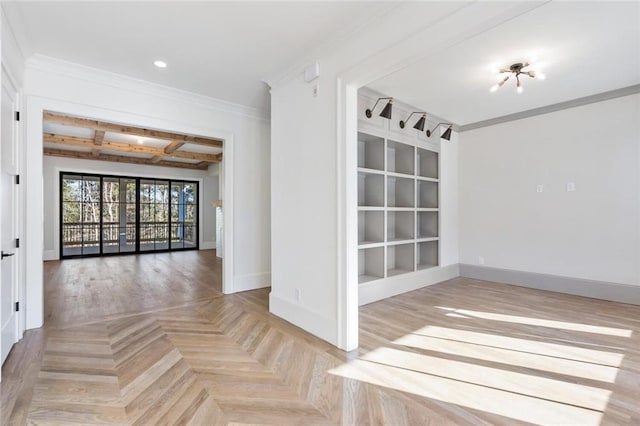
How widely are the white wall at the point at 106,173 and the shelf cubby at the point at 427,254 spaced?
6.80 m

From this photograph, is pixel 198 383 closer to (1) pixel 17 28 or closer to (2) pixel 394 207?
(1) pixel 17 28

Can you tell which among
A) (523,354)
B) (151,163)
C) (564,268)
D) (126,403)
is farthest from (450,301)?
(151,163)

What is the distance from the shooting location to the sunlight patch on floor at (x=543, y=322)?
114 inches

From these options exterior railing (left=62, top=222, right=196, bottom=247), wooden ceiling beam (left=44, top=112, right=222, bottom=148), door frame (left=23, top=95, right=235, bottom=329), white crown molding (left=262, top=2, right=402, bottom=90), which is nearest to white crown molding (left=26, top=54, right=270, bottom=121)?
door frame (left=23, top=95, right=235, bottom=329)

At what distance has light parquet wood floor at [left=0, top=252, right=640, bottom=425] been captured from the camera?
1.74 meters

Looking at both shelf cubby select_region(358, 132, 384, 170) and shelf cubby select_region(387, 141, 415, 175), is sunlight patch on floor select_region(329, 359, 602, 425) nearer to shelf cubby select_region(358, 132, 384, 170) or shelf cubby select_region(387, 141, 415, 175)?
shelf cubby select_region(358, 132, 384, 170)

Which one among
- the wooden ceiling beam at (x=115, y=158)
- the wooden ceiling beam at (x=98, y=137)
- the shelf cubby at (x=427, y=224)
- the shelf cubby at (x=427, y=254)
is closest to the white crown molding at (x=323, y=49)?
the shelf cubby at (x=427, y=224)

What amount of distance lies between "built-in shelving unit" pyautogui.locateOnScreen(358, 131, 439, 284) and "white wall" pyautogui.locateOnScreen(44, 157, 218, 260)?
668cm

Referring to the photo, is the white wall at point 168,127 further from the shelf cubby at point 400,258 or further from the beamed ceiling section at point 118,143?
the shelf cubby at point 400,258

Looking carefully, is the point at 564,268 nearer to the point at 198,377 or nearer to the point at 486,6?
the point at 486,6

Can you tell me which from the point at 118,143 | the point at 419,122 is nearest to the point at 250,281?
the point at 419,122

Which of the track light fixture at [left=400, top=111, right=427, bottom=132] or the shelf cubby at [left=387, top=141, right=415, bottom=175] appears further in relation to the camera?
the shelf cubby at [left=387, top=141, right=415, bottom=175]

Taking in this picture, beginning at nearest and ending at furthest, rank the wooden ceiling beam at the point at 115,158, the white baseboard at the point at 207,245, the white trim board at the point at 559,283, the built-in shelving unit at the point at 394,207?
the white trim board at the point at 559,283 → the built-in shelving unit at the point at 394,207 → the wooden ceiling beam at the point at 115,158 → the white baseboard at the point at 207,245

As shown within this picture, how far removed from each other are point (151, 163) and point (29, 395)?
777 cm
